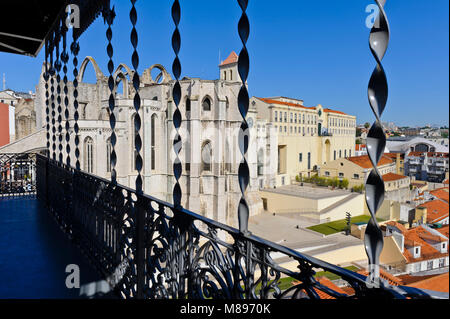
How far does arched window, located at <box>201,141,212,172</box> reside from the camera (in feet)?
78.4

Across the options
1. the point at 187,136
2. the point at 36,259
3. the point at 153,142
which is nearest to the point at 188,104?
the point at 187,136

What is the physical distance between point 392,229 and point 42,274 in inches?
695

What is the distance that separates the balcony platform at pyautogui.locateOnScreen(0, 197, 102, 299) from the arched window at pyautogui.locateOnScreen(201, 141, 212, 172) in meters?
18.9

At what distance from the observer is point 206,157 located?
24.2m

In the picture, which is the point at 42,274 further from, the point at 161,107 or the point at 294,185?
the point at 294,185

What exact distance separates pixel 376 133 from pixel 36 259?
346 cm

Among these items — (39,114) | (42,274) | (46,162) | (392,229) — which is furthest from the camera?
(39,114)

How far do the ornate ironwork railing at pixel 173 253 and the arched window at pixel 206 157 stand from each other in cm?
1959

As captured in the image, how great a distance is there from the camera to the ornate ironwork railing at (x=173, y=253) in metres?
1.17

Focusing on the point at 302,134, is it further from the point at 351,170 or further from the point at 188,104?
the point at 188,104

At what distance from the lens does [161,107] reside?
24.2 metres

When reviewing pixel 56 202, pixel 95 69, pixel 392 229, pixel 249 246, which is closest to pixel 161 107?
pixel 95 69

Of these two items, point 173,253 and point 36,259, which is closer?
point 173,253

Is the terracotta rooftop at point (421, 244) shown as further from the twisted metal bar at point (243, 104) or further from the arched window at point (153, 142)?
the arched window at point (153, 142)
